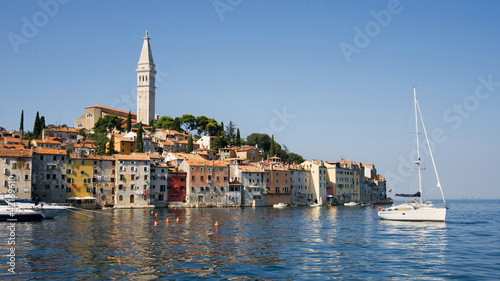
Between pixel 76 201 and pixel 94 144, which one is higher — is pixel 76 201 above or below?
below

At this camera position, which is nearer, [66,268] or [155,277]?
[155,277]

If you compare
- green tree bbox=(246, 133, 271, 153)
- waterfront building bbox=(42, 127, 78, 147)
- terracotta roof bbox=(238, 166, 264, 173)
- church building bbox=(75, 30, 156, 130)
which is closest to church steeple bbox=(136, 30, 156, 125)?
church building bbox=(75, 30, 156, 130)

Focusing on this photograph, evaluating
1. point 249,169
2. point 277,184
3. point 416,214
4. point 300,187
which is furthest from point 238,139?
point 416,214

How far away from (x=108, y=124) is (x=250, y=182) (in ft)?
159

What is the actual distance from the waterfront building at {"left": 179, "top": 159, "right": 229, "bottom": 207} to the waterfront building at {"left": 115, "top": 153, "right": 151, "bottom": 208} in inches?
308

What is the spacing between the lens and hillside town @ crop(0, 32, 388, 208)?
237 ft

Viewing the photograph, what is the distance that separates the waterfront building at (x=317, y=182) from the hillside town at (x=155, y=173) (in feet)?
0.74

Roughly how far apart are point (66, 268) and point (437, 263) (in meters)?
19.3

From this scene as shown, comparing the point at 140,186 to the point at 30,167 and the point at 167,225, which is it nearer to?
the point at 30,167

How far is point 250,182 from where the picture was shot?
295ft

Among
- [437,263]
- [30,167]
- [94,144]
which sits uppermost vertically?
[94,144]

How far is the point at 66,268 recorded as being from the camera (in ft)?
73.3

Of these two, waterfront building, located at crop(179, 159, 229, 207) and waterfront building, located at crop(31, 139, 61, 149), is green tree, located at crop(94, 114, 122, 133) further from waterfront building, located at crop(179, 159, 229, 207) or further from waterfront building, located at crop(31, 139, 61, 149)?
waterfront building, located at crop(179, 159, 229, 207)

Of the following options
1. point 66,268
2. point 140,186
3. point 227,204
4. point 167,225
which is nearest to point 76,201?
point 140,186
